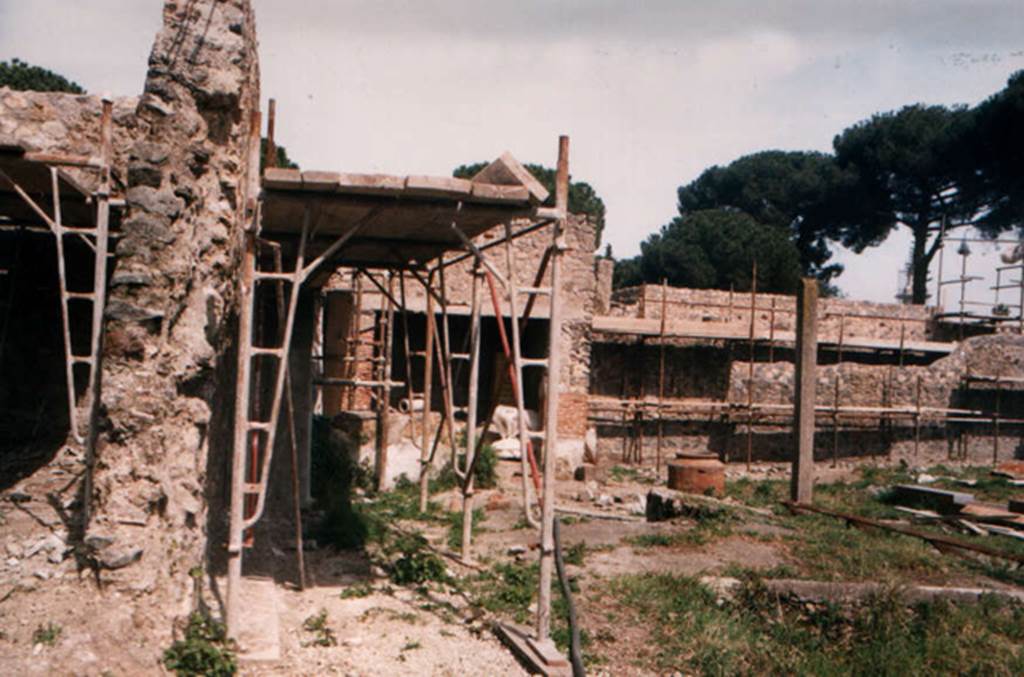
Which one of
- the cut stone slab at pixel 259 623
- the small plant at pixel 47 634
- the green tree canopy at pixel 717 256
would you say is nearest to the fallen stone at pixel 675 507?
the cut stone slab at pixel 259 623

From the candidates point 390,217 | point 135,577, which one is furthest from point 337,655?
point 390,217

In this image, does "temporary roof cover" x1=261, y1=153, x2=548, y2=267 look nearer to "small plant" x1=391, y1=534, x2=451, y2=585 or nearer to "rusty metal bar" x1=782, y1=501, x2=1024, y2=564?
"small plant" x1=391, y1=534, x2=451, y2=585

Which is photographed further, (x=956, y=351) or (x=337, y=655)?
(x=956, y=351)

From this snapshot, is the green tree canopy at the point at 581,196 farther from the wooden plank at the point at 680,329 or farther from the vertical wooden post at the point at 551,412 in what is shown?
the vertical wooden post at the point at 551,412

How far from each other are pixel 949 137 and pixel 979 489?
25.3 metres

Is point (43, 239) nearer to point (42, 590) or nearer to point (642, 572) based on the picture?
point (42, 590)

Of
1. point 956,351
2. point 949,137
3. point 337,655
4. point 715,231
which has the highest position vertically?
point 949,137

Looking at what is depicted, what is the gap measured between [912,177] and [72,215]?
37.8 m

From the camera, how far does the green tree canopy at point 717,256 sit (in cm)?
3444

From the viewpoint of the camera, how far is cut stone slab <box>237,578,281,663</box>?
5.36m

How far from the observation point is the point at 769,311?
84.6 ft

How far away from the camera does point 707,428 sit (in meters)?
20.8

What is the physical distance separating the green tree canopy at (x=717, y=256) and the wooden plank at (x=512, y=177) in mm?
27967

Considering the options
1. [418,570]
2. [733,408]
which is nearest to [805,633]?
Result: [418,570]
